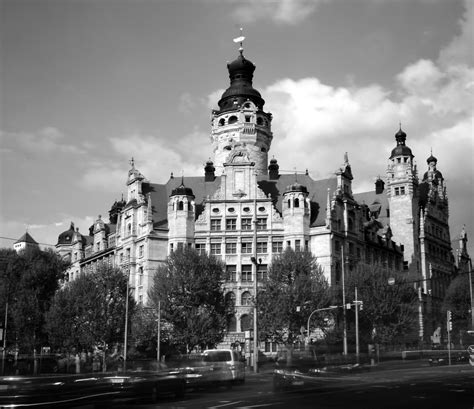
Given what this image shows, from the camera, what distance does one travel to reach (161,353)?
72.8 metres

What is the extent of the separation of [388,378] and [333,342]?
32.2m

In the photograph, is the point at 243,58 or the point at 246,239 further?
the point at 243,58

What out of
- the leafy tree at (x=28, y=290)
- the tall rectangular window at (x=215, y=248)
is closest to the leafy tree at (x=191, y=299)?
the tall rectangular window at (x=215, y=248)

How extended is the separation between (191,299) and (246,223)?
17.3 meters

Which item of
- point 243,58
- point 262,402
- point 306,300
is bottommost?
point 262,402

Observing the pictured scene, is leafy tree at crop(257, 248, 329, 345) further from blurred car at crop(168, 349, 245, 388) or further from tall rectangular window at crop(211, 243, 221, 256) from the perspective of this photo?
blurred car at crop(168, 349, 245, 388)

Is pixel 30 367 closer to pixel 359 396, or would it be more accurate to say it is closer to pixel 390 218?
pixel 359 396

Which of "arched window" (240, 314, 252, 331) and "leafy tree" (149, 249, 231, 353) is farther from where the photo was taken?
"arched window" (240, 314, 252, 331)

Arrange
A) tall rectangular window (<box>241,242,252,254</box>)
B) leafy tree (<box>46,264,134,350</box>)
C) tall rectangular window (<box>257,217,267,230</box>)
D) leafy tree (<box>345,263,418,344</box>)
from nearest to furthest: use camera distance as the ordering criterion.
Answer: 1. leafy tree (<box>46,264,134,350</box>)
2. leafy tree (<box>345,263,418,344</box>)
3. tall rectangular window (<box>241,242,252,254</box>)
4. tall rectangular window (<box>257,217,267,230</box>)

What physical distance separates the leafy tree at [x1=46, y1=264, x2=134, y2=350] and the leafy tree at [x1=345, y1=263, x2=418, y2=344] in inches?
1039

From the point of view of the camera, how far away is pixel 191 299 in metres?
72.2

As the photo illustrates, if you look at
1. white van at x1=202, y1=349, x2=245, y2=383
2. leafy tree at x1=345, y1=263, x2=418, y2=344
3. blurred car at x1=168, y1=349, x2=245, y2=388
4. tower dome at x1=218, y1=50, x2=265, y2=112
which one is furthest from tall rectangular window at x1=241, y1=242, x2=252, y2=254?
white van at x1=202, y1=349, x2=245, y2=383

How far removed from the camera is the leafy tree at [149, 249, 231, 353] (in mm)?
69875

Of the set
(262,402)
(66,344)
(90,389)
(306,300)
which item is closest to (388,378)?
(262,402)
